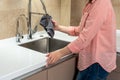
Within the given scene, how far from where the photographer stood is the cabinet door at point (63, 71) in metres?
1.41

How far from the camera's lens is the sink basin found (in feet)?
6.22

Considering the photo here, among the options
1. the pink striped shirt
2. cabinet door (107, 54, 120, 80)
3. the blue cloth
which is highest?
the pink striped shirt

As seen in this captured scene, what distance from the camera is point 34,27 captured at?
79.7 inches

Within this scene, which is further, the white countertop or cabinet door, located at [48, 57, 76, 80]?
cabinet door, located at [48, 57, 76, 80]

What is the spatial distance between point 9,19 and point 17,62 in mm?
579

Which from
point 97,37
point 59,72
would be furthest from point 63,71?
point 97,37

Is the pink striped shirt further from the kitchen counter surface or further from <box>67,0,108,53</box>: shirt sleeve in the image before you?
the kitchen counter surface

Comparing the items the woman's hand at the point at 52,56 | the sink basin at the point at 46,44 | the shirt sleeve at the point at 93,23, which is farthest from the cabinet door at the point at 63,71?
the sink basin at the point at 46,44

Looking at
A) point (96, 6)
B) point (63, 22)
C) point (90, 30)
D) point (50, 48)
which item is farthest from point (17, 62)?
point (63, 22)

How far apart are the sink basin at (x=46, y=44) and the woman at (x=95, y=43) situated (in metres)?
0.47

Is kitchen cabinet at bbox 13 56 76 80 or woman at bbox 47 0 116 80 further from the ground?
woman at bbox 47 0 116 80

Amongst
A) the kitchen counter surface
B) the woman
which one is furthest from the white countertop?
the woman

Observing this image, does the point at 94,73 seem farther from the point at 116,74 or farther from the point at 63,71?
the point at 116,74

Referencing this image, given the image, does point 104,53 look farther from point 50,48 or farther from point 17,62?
point 50,48
